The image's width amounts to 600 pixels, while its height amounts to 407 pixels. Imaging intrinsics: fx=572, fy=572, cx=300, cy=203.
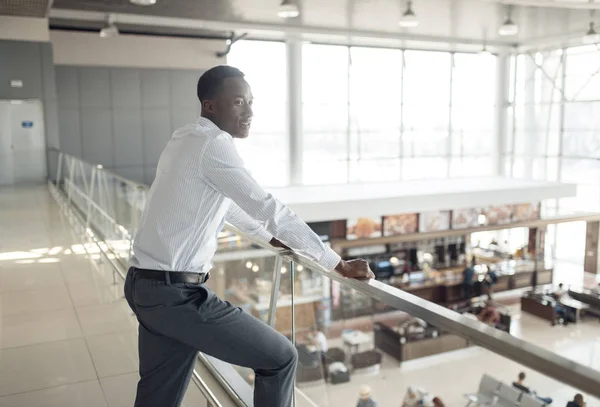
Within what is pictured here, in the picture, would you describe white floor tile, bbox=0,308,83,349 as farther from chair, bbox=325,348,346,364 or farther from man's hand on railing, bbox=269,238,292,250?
chair, bbox=325,348,346,364

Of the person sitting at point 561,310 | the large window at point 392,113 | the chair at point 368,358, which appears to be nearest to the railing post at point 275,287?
the chair at point 368,358

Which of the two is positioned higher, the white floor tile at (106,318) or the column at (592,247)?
the white floor tile at (106,318)

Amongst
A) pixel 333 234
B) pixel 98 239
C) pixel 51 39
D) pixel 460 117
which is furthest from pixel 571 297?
pixel 51 39

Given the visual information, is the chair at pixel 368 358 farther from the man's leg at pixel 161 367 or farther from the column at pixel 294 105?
the column at pixel 294 105

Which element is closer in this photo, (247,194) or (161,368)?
(247,194)

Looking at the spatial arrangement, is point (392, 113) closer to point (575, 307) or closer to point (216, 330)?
point (575, 307)

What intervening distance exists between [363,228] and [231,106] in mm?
14511

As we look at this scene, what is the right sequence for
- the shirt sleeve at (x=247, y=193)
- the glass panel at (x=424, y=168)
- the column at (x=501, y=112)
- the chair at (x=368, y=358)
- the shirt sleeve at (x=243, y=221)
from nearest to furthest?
the shirt sleeve at (x=247, y=193), the shirt sleeve at (x=243, y=221), the chair at (x=368, y=358), the glass panel at (x=424, y=168), the column at (x=501, y=112)

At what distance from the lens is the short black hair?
5.59 feet

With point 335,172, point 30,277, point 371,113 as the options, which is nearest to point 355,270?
point 30,277

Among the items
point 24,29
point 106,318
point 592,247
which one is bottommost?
point 592,247

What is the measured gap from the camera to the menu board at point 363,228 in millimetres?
15852

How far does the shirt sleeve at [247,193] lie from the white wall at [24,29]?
13.3 meters

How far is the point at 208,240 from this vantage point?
173 cm
